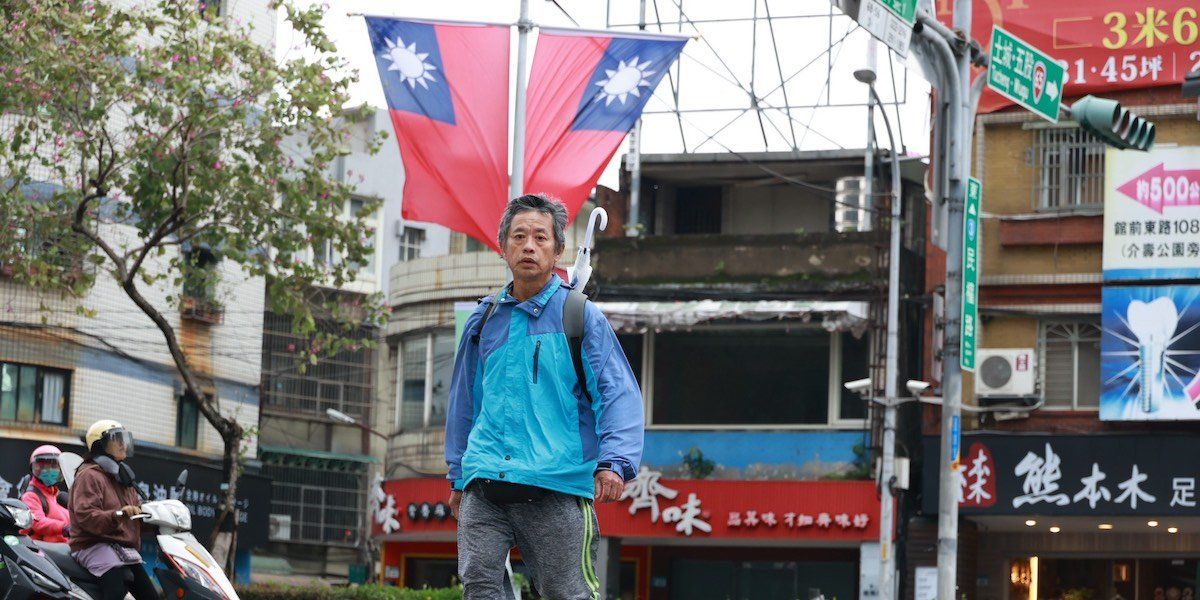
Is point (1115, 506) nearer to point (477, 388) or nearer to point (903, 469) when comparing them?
point (903, 469)

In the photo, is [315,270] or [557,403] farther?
[315,270]

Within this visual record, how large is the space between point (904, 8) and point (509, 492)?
1057cm

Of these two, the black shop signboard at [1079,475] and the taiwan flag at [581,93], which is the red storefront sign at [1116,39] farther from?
the taiwan flag at [581,93]

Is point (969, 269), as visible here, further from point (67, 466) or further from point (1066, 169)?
point (1066, 169)

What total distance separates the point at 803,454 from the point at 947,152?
13.8m

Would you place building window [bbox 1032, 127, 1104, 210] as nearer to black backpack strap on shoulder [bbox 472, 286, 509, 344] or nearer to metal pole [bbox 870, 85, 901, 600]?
metal pole [bbox 870, 85, 901, 600]

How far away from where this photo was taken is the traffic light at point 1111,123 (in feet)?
62.5

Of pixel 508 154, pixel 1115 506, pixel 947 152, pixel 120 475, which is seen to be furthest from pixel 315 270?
pixel 1115 506

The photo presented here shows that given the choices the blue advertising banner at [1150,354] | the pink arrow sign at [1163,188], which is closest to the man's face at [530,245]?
the blue advertising banner at [1150,354]

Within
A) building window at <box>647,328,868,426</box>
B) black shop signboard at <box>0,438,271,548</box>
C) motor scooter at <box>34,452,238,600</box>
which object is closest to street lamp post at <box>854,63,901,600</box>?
building window at <box>647,328,868,426</box>

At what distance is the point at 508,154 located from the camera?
18.4m

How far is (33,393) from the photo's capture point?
28.9 m

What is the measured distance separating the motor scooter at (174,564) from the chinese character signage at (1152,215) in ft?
63.9

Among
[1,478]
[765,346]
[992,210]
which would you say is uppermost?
[992,210]
